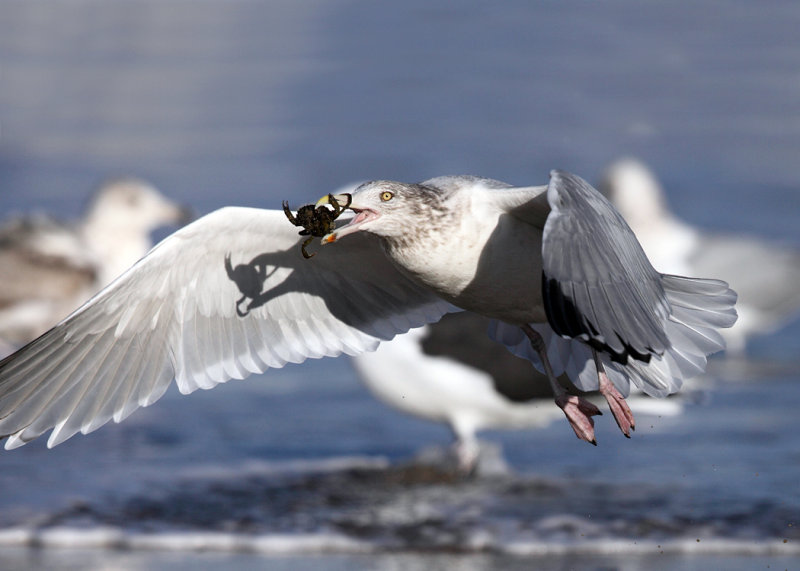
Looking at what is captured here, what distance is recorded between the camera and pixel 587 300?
341 centimetres

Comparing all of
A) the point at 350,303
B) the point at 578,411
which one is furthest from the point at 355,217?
the point at 578,411

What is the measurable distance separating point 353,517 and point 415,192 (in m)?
2.18

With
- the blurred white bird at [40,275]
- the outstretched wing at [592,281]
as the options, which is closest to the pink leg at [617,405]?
the outstretched wing at [592,281]

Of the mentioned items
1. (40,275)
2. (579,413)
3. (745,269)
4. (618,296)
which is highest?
(40,275)

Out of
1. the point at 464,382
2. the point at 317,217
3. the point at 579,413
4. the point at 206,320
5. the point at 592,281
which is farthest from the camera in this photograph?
the point at 464,382

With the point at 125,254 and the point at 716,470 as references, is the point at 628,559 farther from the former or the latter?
the point at 125,254

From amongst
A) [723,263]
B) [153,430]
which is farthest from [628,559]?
[723,263]

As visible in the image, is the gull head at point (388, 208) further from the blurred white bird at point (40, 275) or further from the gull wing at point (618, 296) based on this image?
the blurred white bird at point (40, 275)

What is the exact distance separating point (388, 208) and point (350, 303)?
2.78 ft

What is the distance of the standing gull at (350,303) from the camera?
416 centimetres

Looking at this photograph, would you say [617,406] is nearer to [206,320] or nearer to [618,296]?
[618,296]

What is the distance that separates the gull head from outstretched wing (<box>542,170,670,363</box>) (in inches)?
23.2

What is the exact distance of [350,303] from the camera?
4.93m

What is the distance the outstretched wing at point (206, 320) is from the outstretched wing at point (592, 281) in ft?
3.52
